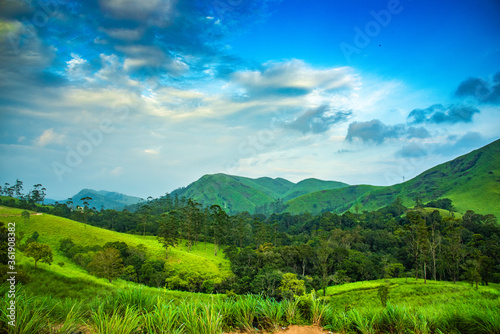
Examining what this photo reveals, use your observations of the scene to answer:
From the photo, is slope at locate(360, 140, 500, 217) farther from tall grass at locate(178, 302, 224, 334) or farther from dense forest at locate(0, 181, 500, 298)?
tall grass at locate(178, 302, 224, 334)

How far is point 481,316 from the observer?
579 centimetres

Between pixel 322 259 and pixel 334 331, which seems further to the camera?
pixel 322 259

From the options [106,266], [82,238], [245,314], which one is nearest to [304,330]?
[245,314]

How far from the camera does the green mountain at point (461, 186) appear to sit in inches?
4166

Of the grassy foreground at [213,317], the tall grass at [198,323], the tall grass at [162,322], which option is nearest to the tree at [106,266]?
the grassy foreground at [213,317]

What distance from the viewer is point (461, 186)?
130250 mm

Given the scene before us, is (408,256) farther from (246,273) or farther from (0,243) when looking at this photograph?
(0,243)

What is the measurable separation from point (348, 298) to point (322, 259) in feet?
55.4

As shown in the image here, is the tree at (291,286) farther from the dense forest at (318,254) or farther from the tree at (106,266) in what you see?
the tree at (106,266)

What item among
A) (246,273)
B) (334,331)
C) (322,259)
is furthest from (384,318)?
(322,259)

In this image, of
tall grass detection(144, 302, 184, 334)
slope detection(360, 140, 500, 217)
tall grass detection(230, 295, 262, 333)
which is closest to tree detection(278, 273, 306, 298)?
tall grass detection(230, 295, 262, 333)

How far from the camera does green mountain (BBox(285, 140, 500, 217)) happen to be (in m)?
106

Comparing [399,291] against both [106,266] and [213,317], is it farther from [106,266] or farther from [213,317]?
[106,266]

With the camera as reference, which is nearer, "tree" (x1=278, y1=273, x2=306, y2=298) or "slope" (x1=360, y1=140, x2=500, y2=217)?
"tree" (x1=278, y1=273, x2=306, y2=298)
